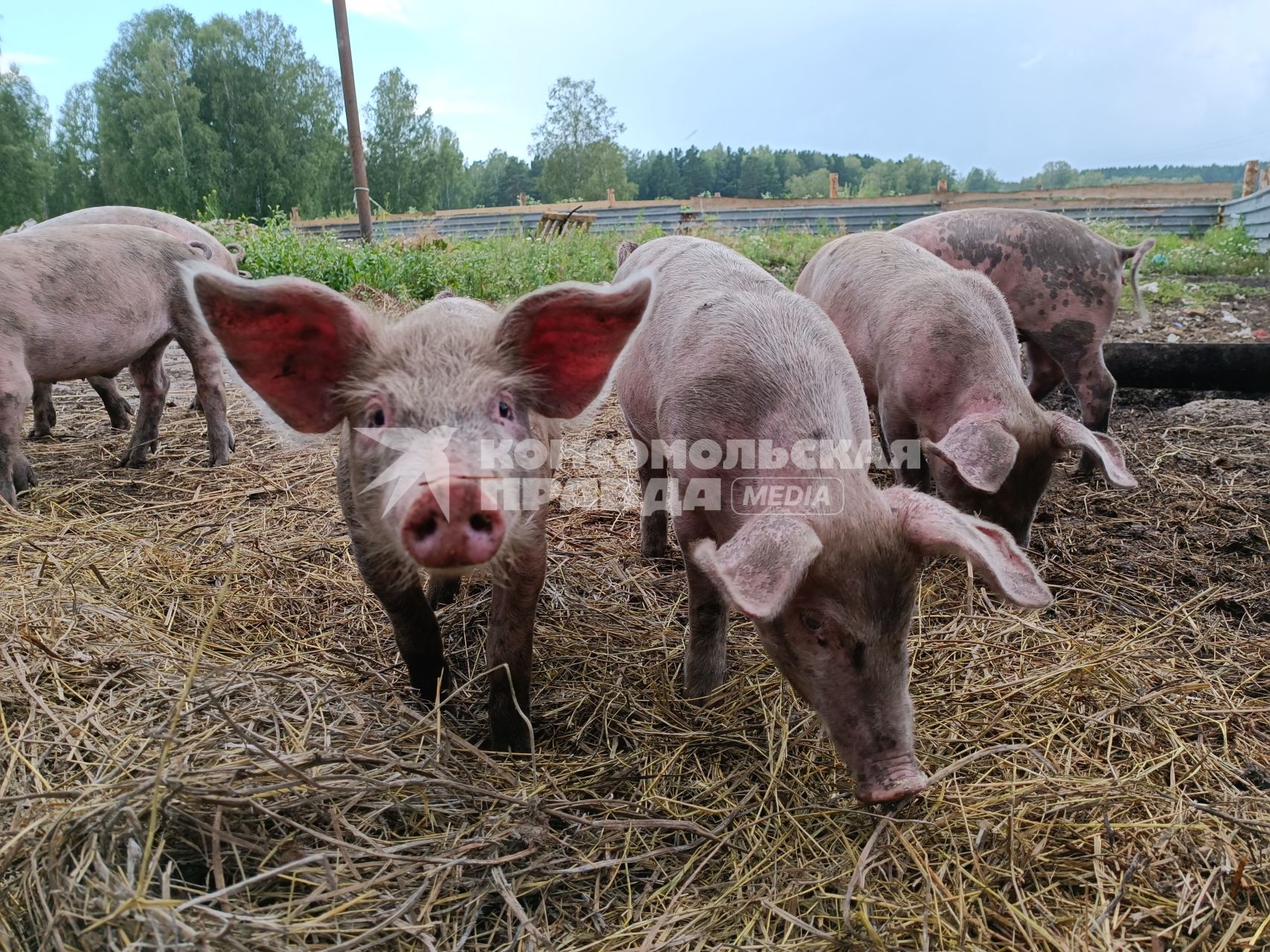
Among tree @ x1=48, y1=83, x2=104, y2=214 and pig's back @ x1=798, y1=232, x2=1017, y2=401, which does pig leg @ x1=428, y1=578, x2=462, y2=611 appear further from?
tree @ x1=48, y1=83, x2=104, y2=214

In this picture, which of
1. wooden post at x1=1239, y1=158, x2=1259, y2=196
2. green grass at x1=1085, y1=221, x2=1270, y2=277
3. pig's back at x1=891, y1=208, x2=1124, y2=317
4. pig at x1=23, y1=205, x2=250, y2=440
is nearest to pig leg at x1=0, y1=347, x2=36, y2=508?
pig at x1=23, y1=205, x2=250, y2=440

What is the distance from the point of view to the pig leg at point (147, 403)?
5.50 meters

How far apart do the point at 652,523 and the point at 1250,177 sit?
83.5 ft

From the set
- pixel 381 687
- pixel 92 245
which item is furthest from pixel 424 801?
pixel 92 245

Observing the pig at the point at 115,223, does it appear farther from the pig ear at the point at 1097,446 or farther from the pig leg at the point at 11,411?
the pig ear at the point at 1097,446

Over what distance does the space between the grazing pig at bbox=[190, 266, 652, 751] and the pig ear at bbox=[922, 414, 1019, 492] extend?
1.58 meters

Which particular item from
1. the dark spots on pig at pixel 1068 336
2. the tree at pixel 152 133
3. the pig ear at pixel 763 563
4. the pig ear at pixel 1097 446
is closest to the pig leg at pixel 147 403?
the pig ear at pixel 763 563

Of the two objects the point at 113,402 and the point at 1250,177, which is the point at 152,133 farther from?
the point at 1250,177

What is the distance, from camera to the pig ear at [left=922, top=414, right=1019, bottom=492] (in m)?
3.13

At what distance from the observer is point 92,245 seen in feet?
16.9

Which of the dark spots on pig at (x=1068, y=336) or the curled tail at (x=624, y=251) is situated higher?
the curled tail at (x=624, y=251)

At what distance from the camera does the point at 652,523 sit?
4.16m

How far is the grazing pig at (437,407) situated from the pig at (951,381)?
67.1 inches

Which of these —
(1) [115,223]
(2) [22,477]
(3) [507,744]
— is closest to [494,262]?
(1) [115,223]
